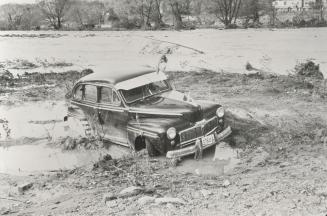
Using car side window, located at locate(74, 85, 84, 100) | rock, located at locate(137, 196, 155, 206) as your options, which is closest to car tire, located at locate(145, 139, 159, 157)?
rock, located at locate(137, 196, 155, 206)

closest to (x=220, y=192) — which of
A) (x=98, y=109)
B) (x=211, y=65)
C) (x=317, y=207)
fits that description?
(x=317, y=207)

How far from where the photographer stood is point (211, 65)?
2114 centimetres

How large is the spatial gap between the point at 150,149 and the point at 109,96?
5.16 ft

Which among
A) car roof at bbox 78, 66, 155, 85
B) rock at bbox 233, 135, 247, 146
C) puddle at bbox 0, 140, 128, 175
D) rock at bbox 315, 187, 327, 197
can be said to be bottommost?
puddle at bbox 0, 140, 128, 175

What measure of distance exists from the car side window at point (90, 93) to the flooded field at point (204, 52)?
798cm

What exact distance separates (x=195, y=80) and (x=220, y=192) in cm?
1049

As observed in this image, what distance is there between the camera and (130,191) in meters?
6.13

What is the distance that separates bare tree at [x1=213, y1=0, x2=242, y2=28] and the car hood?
36812 mm

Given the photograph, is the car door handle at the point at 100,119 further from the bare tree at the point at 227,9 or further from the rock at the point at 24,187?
the bare tree at the point at 227,9

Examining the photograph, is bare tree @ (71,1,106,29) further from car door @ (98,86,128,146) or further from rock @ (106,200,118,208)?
rock @ (106,200,118,208)

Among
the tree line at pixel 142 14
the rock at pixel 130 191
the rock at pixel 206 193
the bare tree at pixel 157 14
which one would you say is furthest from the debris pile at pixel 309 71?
the bare tree at pixel 157 14

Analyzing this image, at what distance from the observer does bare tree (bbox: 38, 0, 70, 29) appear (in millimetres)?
63919

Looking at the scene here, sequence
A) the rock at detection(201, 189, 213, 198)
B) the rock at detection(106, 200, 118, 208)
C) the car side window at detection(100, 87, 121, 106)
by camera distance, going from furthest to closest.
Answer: the car side window at detection(100, 87, 121, 106) < the rock at detection(201, 189, 213, 198) < the rock at detection(106, 200, 118, 208)

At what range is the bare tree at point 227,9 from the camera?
149 ft
